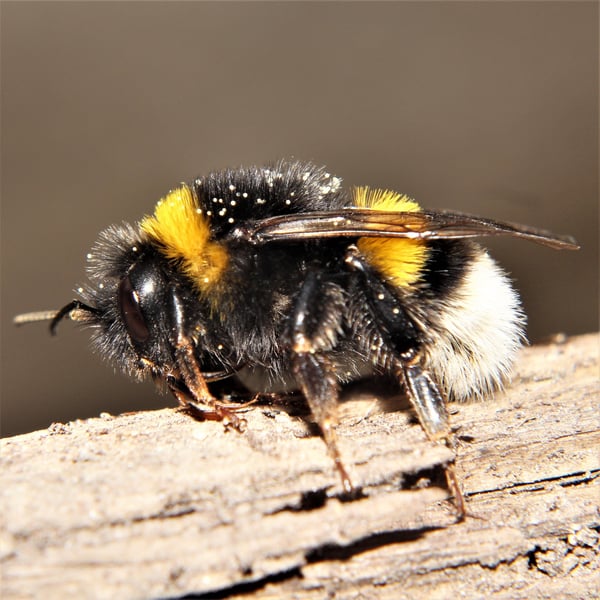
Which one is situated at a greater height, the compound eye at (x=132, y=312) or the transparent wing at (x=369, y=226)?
the transparent wing at (x=369, y=226)

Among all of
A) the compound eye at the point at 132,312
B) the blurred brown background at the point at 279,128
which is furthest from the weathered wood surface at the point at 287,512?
the blurred brown background at the point at 279,128

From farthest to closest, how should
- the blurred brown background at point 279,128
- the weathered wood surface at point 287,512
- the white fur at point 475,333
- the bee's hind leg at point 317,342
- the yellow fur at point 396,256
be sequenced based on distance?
1. the blurred brown background at point 279,128
2. the white fur at point 475,333
3. the yellow fur at point 396,256
4. the bee's hind leg at point 317,342
5. the weathered wood surface at point 287,512

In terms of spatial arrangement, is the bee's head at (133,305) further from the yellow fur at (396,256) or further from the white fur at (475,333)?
the white fur at (475,333)

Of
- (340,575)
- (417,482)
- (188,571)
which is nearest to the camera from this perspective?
(188,571)

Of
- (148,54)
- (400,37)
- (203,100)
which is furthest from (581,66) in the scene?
(148,54)

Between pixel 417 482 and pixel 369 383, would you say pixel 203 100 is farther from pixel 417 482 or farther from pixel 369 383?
pixel 417 482

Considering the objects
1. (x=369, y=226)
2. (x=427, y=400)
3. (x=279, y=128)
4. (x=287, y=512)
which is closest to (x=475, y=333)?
(x=427, y=400)

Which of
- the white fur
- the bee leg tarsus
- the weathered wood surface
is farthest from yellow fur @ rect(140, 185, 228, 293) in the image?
the white fur
